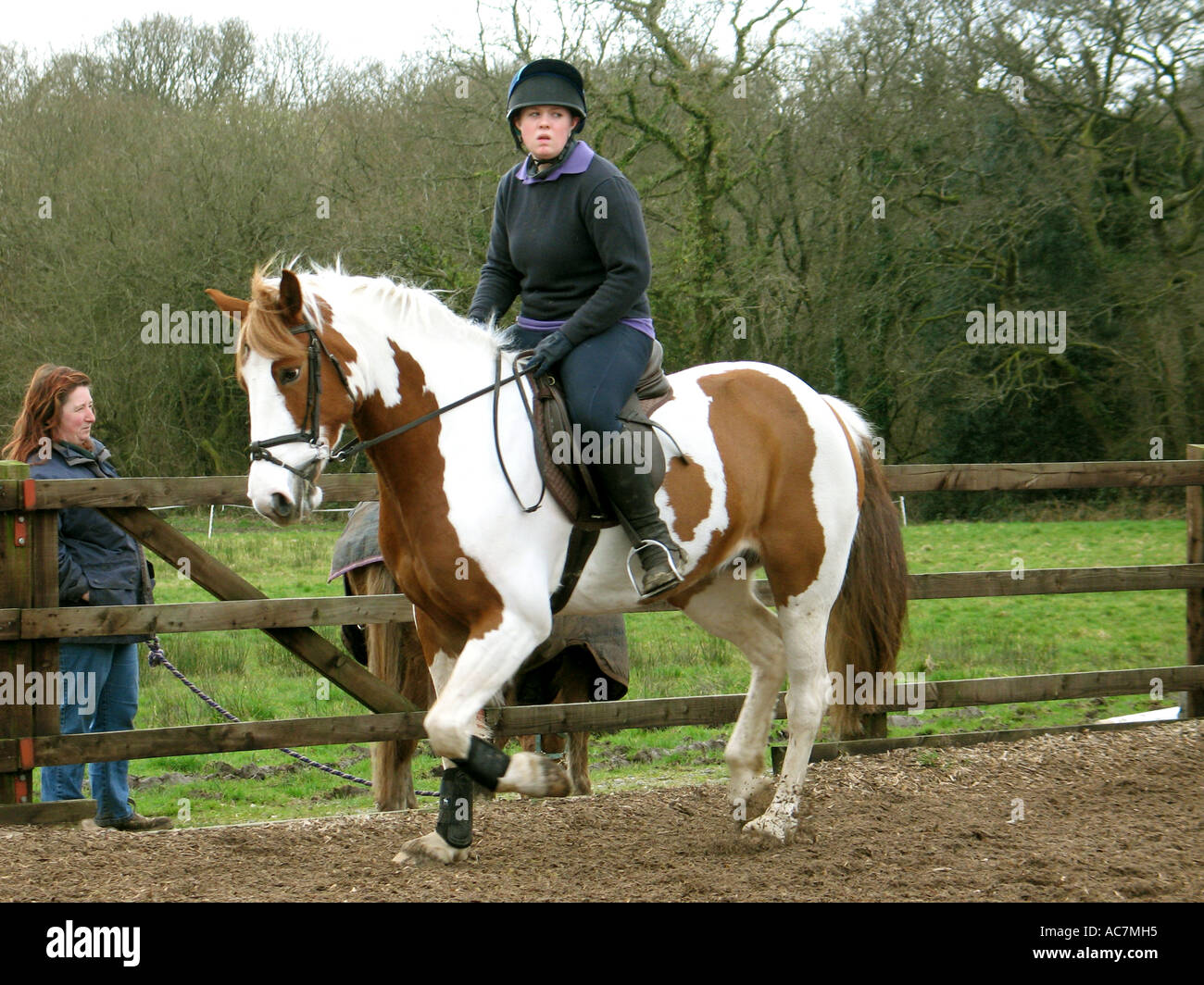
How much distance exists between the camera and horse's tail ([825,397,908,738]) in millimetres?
5805

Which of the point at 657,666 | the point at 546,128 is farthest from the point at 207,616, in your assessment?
the point at 657,666

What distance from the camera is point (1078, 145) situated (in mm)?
20141

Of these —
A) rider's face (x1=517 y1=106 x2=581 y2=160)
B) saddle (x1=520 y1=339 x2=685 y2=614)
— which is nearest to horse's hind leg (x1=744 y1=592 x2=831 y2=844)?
saddle (x1=520 y1=339 x2=685 y2=614)

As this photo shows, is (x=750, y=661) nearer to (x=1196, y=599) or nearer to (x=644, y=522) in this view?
(x=644, y=522)

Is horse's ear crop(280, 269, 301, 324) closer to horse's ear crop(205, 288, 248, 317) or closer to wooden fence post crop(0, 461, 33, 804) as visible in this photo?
horse's ear crop(205, 288, 248, 317)

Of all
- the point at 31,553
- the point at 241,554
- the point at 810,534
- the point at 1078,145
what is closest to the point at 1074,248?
the point at 1078,145

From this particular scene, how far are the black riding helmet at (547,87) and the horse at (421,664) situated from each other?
2430 mm

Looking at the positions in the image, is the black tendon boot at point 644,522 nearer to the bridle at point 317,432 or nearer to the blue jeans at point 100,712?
the bridle at point 317,432

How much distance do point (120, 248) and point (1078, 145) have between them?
16.4 m

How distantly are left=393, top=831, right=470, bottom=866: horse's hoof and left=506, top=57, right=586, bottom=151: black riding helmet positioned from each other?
2661mm

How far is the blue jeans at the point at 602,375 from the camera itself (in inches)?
167

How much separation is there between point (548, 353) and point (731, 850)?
7.05 feet

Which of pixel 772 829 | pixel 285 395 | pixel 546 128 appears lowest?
pixel 772 829

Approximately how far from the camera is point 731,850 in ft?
15.5
